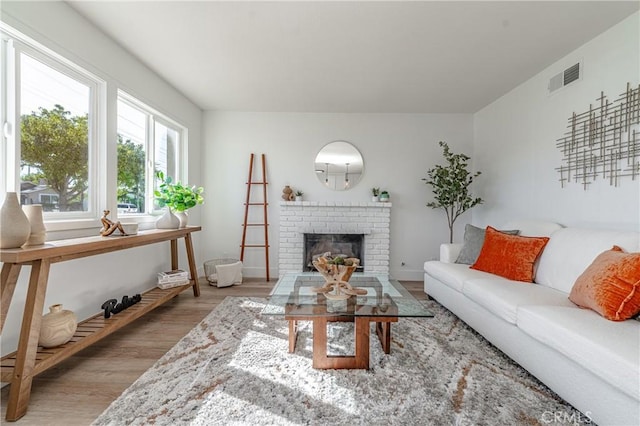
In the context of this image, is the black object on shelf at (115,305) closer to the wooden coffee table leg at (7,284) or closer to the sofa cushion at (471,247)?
the wooden coffee table leg at (7,284)

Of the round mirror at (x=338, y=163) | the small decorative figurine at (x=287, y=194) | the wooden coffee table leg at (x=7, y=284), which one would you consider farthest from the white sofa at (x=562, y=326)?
the wooden coffee table leg at (x=7, y=284)

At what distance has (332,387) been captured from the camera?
5.59 ft

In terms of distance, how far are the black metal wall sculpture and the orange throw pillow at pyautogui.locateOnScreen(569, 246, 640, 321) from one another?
84 cm

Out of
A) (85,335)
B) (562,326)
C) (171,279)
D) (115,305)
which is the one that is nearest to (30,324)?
(85,335)

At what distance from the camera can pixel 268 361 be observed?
1.98 metres

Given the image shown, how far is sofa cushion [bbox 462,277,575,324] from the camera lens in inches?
75.1

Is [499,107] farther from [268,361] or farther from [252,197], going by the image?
[268,361]

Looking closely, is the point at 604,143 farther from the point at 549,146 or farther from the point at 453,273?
the point at 453,273

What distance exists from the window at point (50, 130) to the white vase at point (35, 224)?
0.31 metres

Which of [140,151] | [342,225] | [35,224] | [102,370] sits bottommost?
[102,370]

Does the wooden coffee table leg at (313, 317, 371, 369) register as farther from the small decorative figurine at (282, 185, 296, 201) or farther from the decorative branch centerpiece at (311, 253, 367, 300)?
the small decorative figurine at (282, 185, 296, 201)

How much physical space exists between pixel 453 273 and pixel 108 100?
11.5 ft

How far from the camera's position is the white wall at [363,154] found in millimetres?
4434

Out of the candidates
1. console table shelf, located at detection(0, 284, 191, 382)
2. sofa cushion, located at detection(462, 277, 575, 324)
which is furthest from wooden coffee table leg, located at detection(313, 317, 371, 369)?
console table shelf, located at detection(0, 284, 191, 382)
